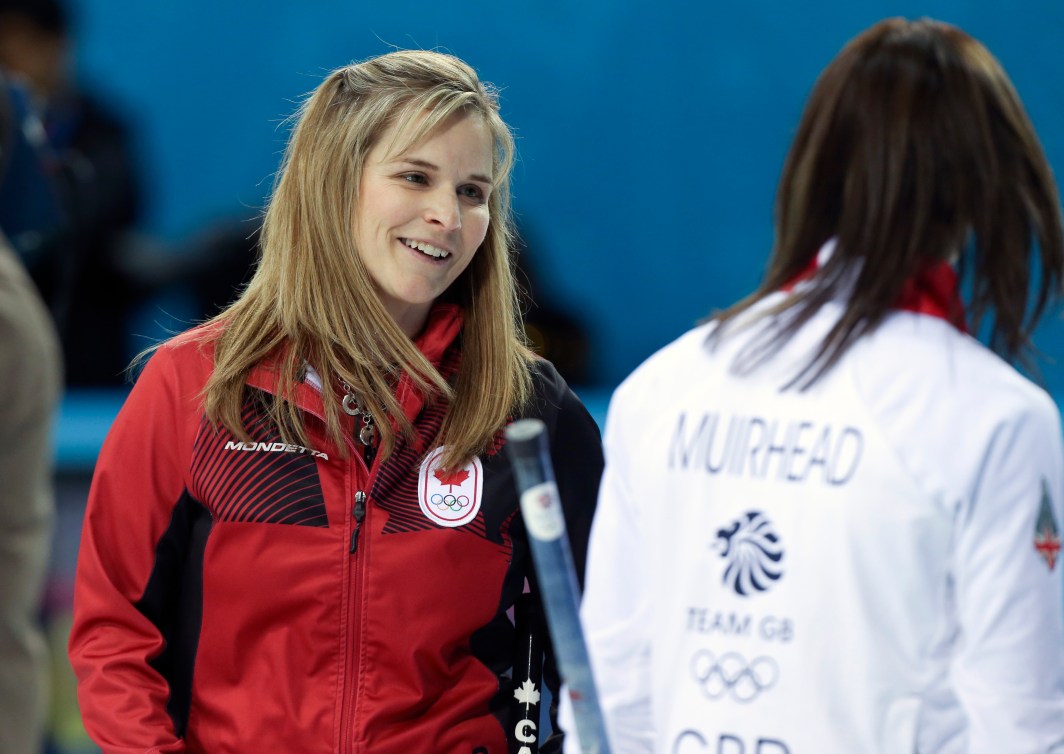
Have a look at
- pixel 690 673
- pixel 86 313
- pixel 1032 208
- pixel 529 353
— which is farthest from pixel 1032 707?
pixel 86 313

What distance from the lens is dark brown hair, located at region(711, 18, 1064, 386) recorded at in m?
1.30

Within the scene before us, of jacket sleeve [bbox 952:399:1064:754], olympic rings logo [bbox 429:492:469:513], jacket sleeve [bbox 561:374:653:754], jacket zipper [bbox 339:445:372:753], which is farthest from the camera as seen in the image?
olympic rings logo [bbox 429:492:469:513]

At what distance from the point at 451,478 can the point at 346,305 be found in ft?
0.89

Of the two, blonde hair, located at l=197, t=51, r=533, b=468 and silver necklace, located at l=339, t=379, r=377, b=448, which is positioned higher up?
blonde hair, located at l=197, t=51, r=533, b=468

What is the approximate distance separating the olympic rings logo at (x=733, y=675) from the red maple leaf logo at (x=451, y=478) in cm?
59

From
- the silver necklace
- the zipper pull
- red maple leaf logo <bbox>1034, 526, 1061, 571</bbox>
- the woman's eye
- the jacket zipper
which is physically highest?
the woman's eye

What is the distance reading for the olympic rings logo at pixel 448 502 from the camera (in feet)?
6.13

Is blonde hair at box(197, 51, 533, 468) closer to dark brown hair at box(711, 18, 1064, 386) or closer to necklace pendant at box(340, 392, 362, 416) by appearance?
necklace pendant at box(340, 392, 362, 416)

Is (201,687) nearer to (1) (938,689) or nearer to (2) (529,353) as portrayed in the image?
(2) (529,353)

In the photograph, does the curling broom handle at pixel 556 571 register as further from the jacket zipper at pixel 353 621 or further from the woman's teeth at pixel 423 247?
the woman's teeth at pixel 423 247

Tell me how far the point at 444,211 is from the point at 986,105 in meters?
0.81

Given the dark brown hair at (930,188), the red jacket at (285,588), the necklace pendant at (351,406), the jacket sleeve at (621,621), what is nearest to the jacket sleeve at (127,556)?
the red jacket at (285,588)

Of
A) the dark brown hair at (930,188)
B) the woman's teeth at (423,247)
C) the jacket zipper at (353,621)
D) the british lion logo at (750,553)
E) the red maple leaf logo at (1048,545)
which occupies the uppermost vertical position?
the dark brown hair at (930,188)

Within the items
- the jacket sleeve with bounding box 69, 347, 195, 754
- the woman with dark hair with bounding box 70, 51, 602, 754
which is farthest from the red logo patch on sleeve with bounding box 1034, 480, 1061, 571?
the jacket sleeve with bounding box 69, 347, 195, 754
